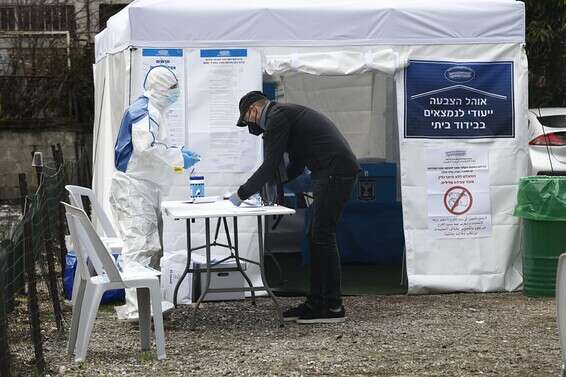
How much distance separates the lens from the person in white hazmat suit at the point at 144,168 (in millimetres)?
7195

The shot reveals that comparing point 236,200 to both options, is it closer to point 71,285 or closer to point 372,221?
point 71,285

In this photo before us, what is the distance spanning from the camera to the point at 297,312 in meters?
7.68

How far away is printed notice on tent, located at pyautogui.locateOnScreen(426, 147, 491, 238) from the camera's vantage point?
8844 mm

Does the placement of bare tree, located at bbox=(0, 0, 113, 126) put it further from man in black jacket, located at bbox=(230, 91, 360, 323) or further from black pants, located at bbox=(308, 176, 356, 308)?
black pants, located at bbox=(308, 176, 356, 308)

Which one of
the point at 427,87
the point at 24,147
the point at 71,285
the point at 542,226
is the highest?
the point at 427,87

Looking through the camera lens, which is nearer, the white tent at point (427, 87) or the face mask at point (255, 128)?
the face mask at point (255, 128)

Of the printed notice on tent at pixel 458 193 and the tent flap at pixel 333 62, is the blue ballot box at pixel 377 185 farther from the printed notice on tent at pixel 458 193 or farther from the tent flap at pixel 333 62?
the tent flap at pixel 333 62

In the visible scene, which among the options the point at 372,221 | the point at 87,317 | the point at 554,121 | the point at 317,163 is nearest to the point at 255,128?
the point at 317,163

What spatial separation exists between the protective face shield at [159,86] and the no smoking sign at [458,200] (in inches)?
107

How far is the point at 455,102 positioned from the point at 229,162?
6.53ft

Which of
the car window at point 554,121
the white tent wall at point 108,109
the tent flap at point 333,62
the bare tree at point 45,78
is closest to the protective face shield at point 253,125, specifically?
the tent flap at point 333,62

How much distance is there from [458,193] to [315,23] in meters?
1.87

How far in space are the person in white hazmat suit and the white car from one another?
222 inches

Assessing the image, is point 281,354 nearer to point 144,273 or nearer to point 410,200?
point 144,273
